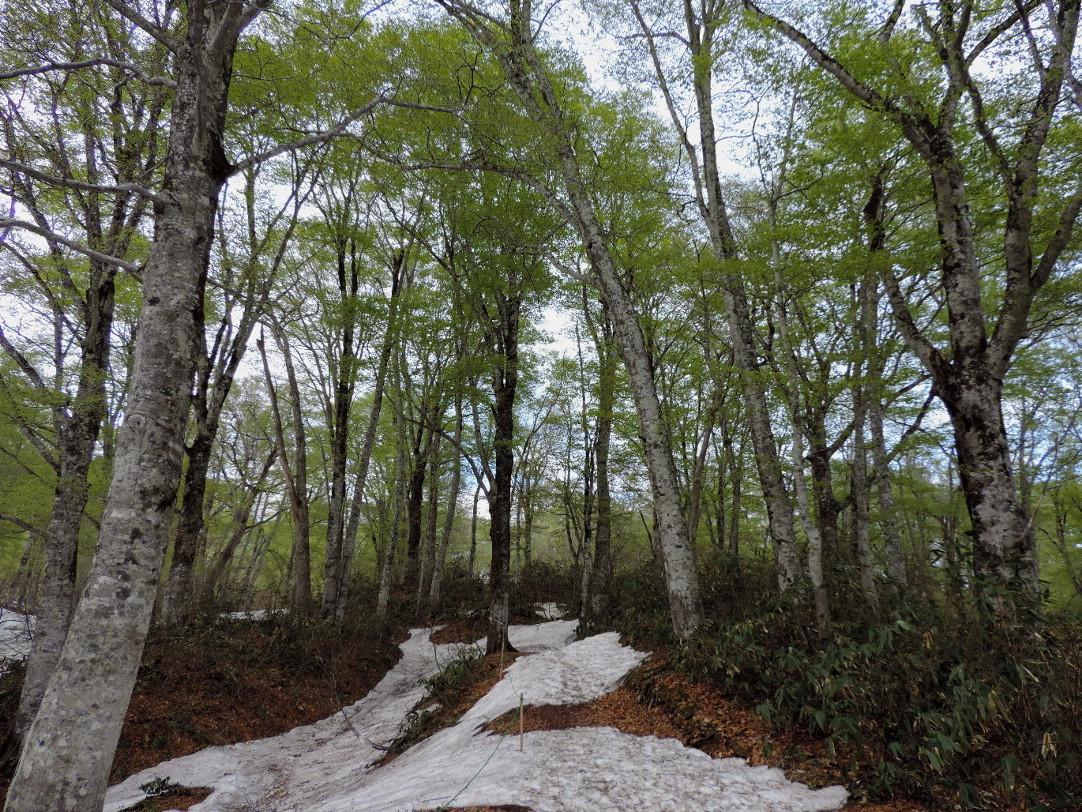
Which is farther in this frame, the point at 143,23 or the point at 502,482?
the point at 502,482

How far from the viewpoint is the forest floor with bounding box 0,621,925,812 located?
150 inches

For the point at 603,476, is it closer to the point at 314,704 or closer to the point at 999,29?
the point at 314,704

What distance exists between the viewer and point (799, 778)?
3.37 m

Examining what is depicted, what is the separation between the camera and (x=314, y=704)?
25.3 ft

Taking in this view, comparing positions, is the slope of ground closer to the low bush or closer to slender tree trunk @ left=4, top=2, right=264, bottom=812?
slender tree trunk @ left=4, top=2, right=264, bottom=812

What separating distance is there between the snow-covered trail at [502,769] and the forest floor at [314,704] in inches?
7.5

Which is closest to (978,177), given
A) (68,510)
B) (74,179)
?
(74,179)

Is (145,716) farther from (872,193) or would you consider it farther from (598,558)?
(872,193)

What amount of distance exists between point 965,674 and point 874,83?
21.1ft

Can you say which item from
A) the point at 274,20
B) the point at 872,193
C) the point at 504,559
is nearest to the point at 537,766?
the point at 504,559

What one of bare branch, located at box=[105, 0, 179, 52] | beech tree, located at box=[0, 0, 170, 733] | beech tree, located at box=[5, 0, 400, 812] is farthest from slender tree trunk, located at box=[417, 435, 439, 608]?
bare branch, located at box=[105, 0, 179, 52]

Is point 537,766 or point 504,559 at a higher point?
point 504,559

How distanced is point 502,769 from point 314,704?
231 inches

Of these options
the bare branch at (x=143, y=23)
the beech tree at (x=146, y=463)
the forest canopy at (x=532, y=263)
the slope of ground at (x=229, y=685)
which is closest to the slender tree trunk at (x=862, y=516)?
the forest canopy at (x=532, y=263)
